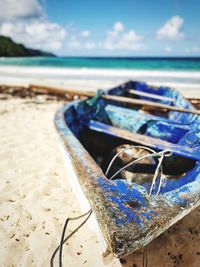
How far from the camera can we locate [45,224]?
221 cm

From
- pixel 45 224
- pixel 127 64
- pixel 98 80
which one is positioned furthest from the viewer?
pixel 127 64

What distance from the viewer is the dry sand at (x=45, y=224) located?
6.15ft

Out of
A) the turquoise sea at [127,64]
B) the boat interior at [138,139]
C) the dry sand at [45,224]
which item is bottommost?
the dry sand at [45,224]

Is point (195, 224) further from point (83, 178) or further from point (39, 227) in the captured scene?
point (39, 227)

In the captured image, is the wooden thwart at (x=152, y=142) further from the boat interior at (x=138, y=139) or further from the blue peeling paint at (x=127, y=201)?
the blue peeling paint at (x=127, y=201)

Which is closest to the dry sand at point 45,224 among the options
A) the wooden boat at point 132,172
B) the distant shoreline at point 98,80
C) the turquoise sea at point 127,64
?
the wooden boat at point 132,172

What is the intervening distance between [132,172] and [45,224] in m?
1.14

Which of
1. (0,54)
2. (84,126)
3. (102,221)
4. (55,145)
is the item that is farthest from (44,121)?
(0,54)

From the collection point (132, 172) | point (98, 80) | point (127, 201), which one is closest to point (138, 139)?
point (132, 172)

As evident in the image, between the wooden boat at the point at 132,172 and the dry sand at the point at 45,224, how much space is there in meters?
0.44

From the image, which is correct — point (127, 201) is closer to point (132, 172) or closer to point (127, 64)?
point (132, 172)

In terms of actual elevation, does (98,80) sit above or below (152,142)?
above

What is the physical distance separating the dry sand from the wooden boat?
0.44 meters

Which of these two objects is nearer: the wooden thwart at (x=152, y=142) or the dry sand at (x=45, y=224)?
the dry sand at (x=45, y=224)
